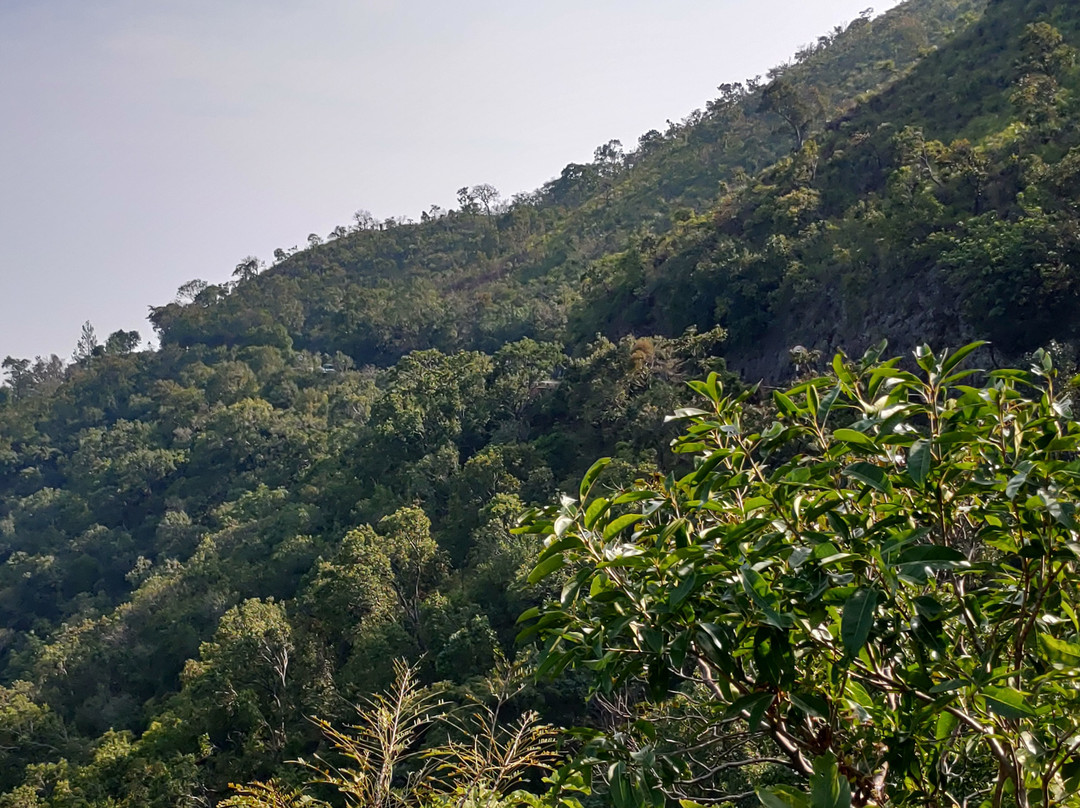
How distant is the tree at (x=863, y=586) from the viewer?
1528mm

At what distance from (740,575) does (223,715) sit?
14.2 meters

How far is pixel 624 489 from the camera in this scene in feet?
6.82

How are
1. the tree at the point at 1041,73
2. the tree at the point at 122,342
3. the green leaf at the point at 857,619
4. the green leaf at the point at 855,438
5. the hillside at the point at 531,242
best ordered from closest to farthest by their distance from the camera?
1. the green leaf at the point at 857,619
2. the green leaf at the point at 855,438
3. the tree at the point at 1041,73
4. the hillside at the point at 531,242
5. the tree at the point at 122,342

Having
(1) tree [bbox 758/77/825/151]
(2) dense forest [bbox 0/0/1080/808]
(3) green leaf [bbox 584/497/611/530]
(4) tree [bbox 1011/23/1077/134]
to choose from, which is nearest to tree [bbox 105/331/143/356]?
(2) dense forest [bbox 0/0/1080/808]

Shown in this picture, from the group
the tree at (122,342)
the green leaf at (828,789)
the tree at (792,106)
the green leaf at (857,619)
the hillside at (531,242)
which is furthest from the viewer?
the tree at (122,342)

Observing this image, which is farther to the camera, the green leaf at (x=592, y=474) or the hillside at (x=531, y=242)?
the hillside at (x=531, y=242)

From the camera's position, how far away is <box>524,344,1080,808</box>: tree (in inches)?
60.2

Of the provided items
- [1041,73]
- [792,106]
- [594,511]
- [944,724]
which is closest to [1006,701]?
[944,724]

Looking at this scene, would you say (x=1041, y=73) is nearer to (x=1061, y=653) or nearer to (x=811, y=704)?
(x=1061, y=653)

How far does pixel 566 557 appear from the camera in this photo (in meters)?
1.79

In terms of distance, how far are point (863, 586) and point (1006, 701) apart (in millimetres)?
273

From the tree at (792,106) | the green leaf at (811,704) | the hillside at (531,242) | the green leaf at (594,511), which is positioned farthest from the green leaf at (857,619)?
the tree at (792,106)

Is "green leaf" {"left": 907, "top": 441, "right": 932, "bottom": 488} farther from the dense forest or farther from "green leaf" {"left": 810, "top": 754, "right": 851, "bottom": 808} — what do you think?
"green leaf" {"left": 810, "top": 754, "right": 851, "bottom": 808}

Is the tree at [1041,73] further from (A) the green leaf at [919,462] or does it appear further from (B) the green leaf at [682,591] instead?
(B) the green leaf at [682,591]
